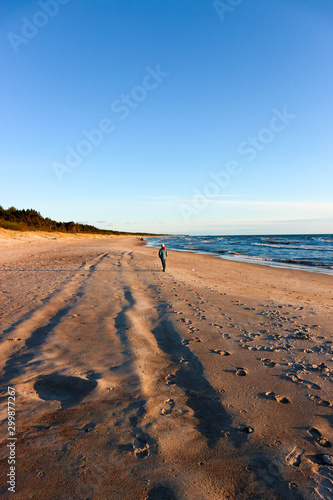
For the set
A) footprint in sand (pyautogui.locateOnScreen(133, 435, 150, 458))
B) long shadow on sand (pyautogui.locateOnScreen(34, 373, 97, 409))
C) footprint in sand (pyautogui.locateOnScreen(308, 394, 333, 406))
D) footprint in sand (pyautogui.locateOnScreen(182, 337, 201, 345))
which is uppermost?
long shadow on sand (pyautogui.locateOnScreen(34, 373, 97, 409))

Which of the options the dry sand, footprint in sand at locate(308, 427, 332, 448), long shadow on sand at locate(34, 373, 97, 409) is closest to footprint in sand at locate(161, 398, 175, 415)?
the dry sand

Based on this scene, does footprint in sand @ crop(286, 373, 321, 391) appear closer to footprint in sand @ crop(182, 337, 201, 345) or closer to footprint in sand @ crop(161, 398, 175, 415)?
footprint in sand @ crop(182, 337, 201, 345)

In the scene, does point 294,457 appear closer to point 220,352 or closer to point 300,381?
point 300,381

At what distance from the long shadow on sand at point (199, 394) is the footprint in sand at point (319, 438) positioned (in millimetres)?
771

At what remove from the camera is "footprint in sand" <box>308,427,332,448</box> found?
2.73 m

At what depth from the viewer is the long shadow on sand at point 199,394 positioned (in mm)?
2831

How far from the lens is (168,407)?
321 cm

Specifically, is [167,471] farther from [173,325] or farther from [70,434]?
[173,325]

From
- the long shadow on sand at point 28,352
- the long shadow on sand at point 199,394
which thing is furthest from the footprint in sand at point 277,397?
the long shadow on sand at point 28,352

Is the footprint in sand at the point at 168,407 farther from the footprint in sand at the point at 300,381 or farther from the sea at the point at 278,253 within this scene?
the sea at the point at 278,253

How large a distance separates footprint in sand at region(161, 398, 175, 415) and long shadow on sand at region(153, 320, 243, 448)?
0.73 feet

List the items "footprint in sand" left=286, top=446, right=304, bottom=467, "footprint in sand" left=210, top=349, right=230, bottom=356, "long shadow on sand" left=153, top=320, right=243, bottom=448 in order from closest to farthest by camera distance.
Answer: "footprint in sand" left=286, top=446, right=304, bottom=467, "long shadow on sand" left=153, top=320, right=243, bottom=448, "footprint in sand" left=210, top=349, right=230, bottom=356

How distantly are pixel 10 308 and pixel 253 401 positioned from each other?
661 centimetres

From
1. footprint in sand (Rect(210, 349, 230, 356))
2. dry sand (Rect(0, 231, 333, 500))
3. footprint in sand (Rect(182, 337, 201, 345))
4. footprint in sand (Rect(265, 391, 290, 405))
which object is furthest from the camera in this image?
footprint in sand (Rect(182, 337, 201, 345))
